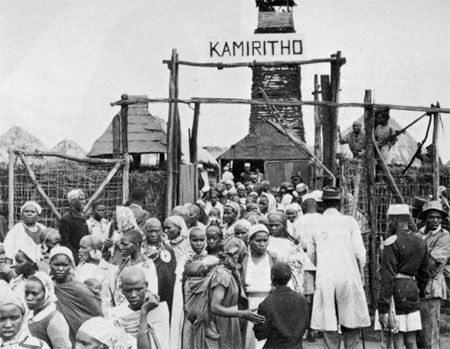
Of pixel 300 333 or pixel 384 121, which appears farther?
pixel 384 121

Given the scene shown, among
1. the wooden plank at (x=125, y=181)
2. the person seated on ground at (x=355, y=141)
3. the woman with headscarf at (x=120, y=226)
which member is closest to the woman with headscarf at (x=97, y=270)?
the woman with headscarf at (x=120, y=226)

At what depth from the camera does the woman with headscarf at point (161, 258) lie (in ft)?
21.4

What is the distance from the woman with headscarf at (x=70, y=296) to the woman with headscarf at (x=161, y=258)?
3.88ft

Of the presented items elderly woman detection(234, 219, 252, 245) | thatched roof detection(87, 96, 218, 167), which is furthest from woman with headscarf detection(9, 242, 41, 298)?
thatched roof detection(87, 96, 218, 167)

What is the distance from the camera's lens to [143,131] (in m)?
20.0

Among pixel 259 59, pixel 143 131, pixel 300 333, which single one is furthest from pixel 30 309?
pixel 143 131

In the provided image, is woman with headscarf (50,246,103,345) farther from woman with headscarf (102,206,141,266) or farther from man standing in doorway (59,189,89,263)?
man standing in doorway (59,189,89,263)

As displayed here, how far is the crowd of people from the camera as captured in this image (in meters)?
4.86

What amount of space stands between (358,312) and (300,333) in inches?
75.0

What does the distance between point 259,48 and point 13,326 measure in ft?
29.4

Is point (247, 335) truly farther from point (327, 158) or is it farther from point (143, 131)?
point (143, 131)

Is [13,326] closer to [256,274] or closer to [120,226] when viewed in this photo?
Result: [256,274]

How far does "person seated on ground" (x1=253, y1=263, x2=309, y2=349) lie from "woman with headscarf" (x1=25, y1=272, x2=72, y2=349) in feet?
5.06

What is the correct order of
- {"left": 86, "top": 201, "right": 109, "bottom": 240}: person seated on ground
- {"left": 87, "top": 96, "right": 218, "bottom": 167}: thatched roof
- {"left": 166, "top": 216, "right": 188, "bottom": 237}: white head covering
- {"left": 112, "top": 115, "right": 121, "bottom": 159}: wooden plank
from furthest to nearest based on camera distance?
{"left": 87, "top": 96, "right": 218, "bottom": 167}: thatched roof → {"left": 112, "top": 115, "right": 121, "bottom": 159}: wooden plank → {"left": 86, "top": 201, "right": 109, "bottom": 240}: person seated on ground → {"left": 166, "top": 216, "right": 188, "bottom": 237}: white head covering
